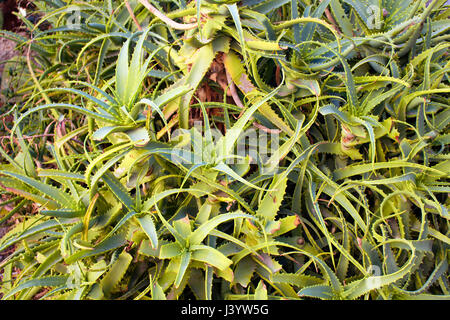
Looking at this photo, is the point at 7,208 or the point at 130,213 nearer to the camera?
the point at 130,213

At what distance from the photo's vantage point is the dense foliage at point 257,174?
0.68 metres

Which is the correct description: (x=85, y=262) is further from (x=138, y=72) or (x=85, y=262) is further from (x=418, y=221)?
(x=418, y=221)

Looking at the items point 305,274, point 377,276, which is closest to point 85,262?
point 305,274

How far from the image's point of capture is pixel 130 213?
0.68 m

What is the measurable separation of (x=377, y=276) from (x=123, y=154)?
487 millimetres

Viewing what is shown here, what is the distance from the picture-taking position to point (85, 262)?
73 cm

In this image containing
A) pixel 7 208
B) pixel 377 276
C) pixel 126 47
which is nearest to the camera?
pixel 377 276

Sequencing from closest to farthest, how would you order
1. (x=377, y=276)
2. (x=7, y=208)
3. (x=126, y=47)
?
(x=377, y=276) < (x=126, y=47) < (x=7, y=208)

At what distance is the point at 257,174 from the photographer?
751mm

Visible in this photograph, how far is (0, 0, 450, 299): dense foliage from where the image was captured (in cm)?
68

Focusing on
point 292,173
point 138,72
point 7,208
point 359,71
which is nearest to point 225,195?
point 292,173

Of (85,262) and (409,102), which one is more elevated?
(409,102)

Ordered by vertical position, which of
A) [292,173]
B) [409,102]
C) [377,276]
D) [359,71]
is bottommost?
[377,276]

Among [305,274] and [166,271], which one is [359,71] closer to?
[305,274]
